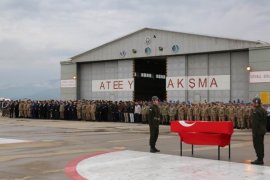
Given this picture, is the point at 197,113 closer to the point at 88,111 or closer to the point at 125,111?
the point at 125,111

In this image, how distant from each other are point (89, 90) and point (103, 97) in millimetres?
2085

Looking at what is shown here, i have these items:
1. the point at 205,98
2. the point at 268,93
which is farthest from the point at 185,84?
the point at 268,93

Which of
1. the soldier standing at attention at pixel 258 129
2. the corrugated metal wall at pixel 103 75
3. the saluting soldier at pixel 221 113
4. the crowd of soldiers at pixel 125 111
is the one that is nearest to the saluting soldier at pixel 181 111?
the crowd of soldiers at pixel 125 111

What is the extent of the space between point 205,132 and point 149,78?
3213 centimetres

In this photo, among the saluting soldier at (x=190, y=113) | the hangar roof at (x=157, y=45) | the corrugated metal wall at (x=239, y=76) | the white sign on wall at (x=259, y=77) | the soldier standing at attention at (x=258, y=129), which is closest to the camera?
the soldier standing at attention at (x=258, y=129)

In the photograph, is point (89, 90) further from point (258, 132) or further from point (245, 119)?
point (258, 132)

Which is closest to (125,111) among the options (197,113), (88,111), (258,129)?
(88,111)

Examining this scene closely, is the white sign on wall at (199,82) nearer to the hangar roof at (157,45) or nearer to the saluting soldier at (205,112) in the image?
the hangar roof at (157,45)

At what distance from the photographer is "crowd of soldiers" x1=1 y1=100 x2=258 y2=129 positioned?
2817 centimetres

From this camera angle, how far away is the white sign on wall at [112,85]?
40.5 meters

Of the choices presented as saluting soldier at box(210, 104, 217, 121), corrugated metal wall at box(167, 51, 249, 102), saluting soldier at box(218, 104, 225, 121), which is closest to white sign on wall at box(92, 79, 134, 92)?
corrugated metal wall at box(167, 51, 249, 102)

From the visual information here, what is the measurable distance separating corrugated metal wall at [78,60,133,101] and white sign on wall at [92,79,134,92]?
29 centimetres

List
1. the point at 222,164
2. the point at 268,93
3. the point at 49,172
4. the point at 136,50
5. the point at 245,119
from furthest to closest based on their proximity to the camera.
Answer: the point at 136,50
the point at 268,93
the point at 245,119
the point at 222,164
the point at 49,172

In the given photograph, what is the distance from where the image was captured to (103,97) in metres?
42.6
